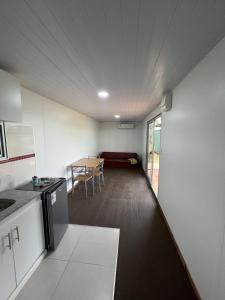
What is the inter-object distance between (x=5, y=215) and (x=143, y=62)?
196 cm

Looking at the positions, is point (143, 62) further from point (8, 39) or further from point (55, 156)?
point (55, 156)

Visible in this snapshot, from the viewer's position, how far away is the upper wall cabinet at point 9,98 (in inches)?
59.4

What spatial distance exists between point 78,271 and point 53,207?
79 cm

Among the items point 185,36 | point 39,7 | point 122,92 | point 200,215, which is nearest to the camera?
point 39,7

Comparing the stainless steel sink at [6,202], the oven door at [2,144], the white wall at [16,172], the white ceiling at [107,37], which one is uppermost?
the white ceiling at [107,37]

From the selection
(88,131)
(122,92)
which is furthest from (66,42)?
(88,131)

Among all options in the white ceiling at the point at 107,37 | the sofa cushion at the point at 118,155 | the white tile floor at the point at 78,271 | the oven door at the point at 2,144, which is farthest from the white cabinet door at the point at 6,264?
the sofa cushion at the point at 118,155

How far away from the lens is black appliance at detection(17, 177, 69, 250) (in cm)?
180

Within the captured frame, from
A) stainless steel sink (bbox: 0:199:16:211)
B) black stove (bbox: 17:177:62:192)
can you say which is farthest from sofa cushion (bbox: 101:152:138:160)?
stainless steel sink (bbox: 0:199:16:211)

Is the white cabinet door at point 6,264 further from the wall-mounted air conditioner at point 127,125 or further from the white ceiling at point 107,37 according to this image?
the wall-mounted air conditioner at point 127,125

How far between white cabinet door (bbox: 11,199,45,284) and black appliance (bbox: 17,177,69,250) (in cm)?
7

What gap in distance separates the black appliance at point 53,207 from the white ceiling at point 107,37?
1.45m

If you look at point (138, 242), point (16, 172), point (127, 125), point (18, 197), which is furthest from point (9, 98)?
point (127, 125)

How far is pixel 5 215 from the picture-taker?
1.25m
